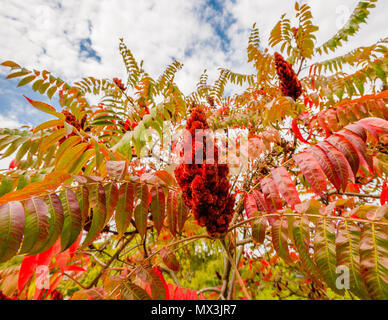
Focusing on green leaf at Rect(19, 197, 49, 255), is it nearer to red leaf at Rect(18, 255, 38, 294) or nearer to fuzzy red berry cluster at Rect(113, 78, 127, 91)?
red leaf at Rect(18, 255, 38, 294)

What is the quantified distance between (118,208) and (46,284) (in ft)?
2.87

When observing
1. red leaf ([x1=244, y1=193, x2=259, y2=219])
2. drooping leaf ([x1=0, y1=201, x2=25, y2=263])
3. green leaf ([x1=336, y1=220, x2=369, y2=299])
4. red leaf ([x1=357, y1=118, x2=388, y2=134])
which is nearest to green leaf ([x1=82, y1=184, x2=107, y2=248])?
drooping leaf ([x1=0, y1=201, x2=25, y2=263])

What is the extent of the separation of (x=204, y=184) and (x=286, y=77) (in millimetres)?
2008

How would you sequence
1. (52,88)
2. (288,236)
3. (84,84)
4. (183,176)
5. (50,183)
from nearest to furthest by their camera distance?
(50,183) < (288,236) < (183,176) < (52,88) < (84,84)

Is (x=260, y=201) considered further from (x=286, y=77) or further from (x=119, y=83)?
(x=119, y=83)

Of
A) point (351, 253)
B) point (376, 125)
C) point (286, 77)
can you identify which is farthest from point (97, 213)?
point (286, 77)

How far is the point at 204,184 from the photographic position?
3.70ft

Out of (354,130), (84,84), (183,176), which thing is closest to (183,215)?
(183,176)

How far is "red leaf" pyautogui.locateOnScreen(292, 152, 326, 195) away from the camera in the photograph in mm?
924

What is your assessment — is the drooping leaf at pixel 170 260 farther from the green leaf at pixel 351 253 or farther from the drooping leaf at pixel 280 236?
the green leaf at pixel 351 253

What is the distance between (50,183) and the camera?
0.82 m

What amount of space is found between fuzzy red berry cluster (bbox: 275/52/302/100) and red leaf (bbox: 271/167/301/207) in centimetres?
178

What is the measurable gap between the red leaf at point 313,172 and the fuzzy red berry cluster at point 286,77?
171 cm
